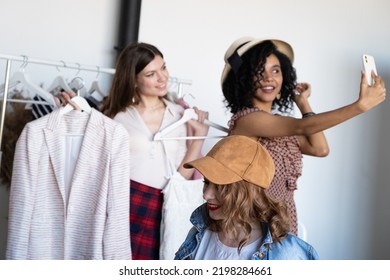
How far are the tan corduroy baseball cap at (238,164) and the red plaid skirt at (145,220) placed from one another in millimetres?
820

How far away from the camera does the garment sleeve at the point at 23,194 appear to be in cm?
184

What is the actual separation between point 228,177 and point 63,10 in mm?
1860

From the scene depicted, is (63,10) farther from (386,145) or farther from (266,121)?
(386,145)

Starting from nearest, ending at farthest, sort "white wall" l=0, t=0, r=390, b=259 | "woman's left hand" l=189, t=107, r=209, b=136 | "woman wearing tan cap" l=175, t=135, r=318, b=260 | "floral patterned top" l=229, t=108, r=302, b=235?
1. "woman wearing tan cap" l=175, t=135, r=318, b=260
2. "floral patterned top" l=229, t=108, r=302, b=235
3. "woman's left hand" l=189, t=107, r=209, b=136
4. "white wall" l=0, t=0, r=390, b=259

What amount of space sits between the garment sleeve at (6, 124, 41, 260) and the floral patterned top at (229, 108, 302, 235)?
638 millimetres

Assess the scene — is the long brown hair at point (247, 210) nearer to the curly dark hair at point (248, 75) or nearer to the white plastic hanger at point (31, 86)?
the curly dark hair at point (248, 75)

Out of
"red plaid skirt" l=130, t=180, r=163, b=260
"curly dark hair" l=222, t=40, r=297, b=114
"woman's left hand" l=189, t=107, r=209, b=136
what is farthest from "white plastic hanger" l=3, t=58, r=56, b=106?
"curly dark hair" l=222, t=40, r=297, b=114

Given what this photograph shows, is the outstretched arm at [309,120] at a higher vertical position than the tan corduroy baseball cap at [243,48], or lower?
lower

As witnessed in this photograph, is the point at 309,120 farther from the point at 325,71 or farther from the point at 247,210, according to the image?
the point at 325,71

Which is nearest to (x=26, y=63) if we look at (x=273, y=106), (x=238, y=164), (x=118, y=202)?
(x=118, y=202)

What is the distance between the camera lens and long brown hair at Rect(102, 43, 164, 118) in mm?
2088

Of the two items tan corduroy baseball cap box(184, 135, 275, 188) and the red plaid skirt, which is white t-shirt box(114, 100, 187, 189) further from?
tan corduroy baseball cap box(184, 135, 275, 188)

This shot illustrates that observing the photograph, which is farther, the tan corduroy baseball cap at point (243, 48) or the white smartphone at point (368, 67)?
the tan corduroy baseball cap at point (243, 48)

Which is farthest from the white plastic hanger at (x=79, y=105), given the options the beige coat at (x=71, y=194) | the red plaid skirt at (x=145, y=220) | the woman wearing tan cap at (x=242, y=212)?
the woman wearing tan cap at (x=242, y=212)
